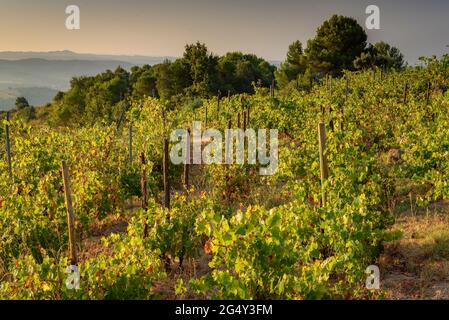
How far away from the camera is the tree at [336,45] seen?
3559 cm

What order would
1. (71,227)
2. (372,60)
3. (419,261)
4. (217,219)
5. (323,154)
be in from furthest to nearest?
(372,60) < (419,261) < (323,154) < (71,227) < (217,219)

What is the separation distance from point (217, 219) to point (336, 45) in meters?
34.7

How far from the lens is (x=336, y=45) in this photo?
36.3m

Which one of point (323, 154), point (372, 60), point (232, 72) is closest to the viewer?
point (323, 154)

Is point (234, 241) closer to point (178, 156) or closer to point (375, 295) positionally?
point (375, 295)

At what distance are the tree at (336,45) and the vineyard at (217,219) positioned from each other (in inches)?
905

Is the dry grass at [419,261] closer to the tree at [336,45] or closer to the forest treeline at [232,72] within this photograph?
the forest treeline at [232,72]

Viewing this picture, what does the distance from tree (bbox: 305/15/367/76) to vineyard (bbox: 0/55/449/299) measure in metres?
23.0

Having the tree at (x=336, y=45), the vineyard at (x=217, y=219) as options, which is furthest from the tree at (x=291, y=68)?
the vineyard at (x=217, y=219)

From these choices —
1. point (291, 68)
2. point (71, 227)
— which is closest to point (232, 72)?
point (291, 68)

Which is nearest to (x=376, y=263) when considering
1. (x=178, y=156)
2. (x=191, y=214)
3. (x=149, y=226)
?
(x=191, y=214)

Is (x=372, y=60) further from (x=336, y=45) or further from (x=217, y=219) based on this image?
(x=217, y=219)

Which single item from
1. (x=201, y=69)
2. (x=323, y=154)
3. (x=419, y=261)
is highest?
(x=201, y=69)
